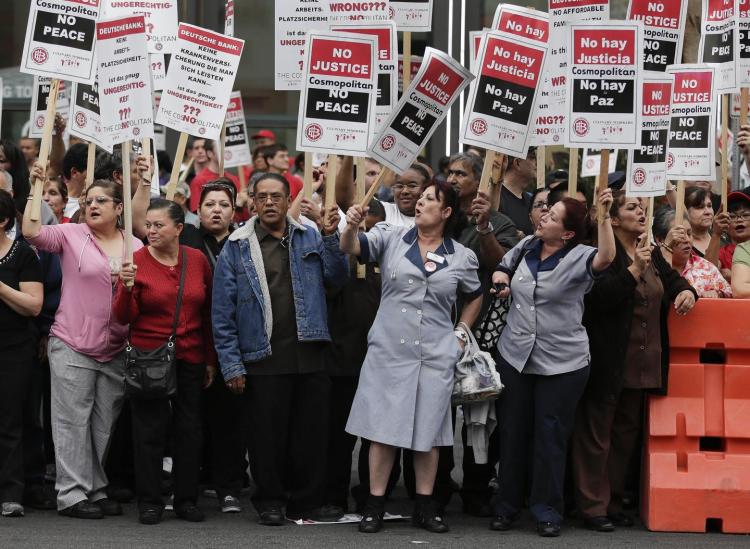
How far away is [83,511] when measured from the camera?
8.85 metres

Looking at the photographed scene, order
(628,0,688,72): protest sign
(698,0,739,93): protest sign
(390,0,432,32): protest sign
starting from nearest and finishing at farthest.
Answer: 1. (628,0,688,72): protest sign
2. (698,0,739,93): protest sign
3. (390,0,432,32): protest sign

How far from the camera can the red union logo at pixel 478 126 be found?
30.9 ft

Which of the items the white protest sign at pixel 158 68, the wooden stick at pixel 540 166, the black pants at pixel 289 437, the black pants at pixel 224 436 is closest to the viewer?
the black pants at pixel 289 437

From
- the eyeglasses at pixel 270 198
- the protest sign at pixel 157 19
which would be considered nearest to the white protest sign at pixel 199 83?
the protest sign at pixel 157 19

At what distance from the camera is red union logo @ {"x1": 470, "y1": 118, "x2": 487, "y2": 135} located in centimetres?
941

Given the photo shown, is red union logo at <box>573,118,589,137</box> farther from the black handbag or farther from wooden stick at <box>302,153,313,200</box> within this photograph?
the black handbag

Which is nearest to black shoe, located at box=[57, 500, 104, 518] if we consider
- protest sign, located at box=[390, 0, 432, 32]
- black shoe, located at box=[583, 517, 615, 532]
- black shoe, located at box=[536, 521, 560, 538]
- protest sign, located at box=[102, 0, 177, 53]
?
black shoe, located at box=[536, 521, 560, 538]

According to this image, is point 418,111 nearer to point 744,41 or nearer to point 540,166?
point 540,166

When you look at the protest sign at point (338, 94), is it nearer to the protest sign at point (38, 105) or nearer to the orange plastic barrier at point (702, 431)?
the orange plastic barrier at point (702, 431)

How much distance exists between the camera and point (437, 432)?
8703 mm

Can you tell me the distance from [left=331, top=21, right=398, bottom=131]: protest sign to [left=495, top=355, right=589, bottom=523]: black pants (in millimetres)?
1976

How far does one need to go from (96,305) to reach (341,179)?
2.03 meters

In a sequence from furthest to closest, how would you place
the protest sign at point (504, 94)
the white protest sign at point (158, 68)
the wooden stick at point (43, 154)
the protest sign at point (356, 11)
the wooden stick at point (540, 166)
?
the white protest sign at point (158, 68), the wooden stick at point (540, 166), the protest sign at point (356, 11), the protest sign at point (504, 94), the wooden stick at point (43, 154)

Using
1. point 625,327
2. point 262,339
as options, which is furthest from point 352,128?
point 625,327
